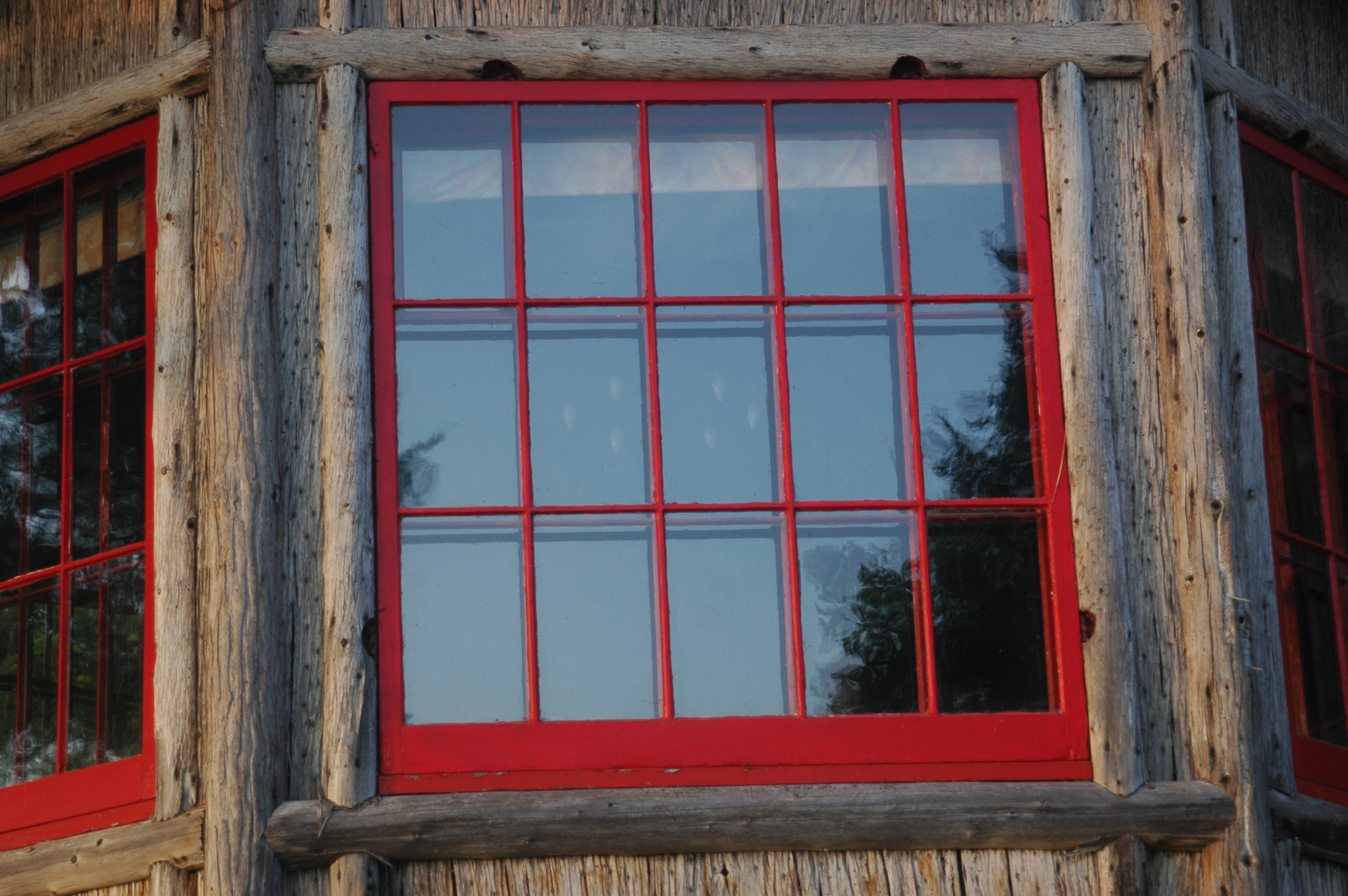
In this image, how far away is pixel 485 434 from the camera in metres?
4.11

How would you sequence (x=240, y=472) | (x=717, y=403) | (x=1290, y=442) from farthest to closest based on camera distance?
(x=1290, y=442)
(x=717, y=403)
(x=240, y=472)

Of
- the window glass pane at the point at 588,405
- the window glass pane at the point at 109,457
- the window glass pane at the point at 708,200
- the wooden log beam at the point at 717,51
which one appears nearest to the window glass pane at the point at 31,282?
the window glass pane at the point at 109,457

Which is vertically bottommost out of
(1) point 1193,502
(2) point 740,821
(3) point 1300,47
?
(2) point 740,821

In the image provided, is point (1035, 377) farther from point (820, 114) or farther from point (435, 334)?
point (435, 334)

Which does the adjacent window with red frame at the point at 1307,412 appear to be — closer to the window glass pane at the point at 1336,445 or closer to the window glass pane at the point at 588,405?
the window glass pane at the point at 1336,445

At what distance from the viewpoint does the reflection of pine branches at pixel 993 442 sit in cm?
409

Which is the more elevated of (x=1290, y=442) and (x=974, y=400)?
(x=974, y=400)

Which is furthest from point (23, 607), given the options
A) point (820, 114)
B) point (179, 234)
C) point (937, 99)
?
point (937, 99)

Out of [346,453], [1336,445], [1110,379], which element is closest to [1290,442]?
[1336,445]

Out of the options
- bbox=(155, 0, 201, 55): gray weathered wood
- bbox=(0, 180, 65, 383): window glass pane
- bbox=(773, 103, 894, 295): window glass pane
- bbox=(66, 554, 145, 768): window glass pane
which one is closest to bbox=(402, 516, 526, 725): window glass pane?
bbox=(66, 554, 145, 768): window glass pane

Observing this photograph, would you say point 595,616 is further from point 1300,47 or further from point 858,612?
point 1300,47

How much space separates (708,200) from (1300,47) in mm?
2146

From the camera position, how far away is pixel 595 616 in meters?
3.99

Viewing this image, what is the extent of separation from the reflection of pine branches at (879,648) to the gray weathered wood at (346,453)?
1.21 m
